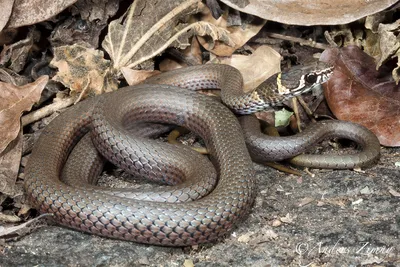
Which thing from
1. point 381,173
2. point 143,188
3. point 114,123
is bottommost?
point 381,173

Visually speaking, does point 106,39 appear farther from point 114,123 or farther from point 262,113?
point 262,113

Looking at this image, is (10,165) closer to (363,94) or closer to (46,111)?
(46,111)

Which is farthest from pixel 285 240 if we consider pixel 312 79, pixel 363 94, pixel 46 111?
pixel 46 111

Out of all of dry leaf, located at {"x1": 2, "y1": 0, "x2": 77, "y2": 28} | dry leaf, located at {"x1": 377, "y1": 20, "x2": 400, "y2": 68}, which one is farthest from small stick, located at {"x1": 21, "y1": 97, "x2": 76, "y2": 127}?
dry leaf, located at {"x1": 377, "y1": 20, "x2": 400, "y2": 68}

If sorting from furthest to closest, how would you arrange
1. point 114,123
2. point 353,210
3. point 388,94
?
point 388,94 → point 114,123 → point 353,210

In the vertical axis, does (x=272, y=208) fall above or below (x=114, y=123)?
below

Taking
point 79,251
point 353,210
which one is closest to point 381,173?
point 353,210

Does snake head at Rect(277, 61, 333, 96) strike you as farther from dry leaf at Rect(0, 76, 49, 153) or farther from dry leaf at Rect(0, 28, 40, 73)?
dry leaf at Rect(0, 28, 40, 73)
